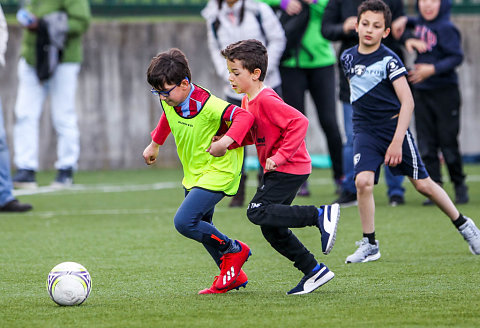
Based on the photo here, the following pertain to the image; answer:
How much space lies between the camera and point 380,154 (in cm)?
595

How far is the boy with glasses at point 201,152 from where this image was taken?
15.4 feet

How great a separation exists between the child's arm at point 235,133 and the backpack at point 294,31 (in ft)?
14.3

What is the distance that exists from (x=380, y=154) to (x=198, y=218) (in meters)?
1.70

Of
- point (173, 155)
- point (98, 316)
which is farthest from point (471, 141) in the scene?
point (98, 316)

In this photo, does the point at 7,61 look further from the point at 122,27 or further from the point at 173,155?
the point at 173,155

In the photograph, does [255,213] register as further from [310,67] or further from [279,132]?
[310,67]

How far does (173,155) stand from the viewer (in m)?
13.1

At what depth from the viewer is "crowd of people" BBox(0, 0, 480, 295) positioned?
470 centimetres

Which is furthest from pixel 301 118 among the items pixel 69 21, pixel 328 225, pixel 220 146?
pixel 69 21

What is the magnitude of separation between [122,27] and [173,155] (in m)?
2.01

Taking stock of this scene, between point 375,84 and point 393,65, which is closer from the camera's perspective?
point 393,65

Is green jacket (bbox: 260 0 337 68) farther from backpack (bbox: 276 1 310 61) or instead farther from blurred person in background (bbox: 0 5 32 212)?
blurred person in background (bbox: 0 5 32 212)

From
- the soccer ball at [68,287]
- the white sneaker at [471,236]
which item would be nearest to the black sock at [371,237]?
the white sneaker at [471,236]

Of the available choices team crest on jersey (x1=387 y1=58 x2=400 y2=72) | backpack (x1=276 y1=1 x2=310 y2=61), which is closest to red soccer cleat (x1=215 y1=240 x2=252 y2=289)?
team crest on jersey (x1=387 y1=58 x2=400 y2=72)
